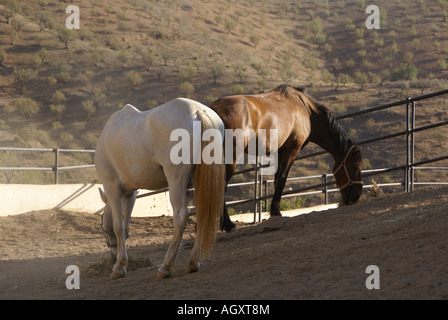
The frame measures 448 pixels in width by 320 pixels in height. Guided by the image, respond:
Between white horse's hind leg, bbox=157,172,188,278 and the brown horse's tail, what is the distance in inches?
3.9

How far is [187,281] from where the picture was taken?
13.8 ft

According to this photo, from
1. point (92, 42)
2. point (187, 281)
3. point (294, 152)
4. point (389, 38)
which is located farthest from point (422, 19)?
point (187, 281)

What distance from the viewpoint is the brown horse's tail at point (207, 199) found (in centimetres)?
446

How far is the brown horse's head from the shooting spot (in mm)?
8633

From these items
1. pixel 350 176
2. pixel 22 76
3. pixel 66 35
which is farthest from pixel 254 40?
pixel 350 176

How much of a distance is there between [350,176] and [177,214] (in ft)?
15.8

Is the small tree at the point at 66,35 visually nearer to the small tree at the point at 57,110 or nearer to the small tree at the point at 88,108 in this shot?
the small tree at the point at 88,108

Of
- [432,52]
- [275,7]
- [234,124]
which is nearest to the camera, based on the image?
[234,124]

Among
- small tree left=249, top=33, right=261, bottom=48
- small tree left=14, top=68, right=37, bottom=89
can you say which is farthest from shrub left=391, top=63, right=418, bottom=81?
small tree left=14, top=68, right=37, bottom=89

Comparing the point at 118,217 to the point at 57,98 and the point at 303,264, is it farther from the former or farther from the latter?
the point at 57,98

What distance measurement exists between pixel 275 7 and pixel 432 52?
67.5 ft

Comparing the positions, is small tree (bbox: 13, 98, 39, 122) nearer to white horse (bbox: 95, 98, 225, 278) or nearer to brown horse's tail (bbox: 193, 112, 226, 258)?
white horse (bbox: 95, 98, 225, 278)

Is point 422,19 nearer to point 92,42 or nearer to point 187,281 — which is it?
point 92,42

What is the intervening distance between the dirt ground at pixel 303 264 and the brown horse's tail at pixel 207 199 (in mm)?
267
